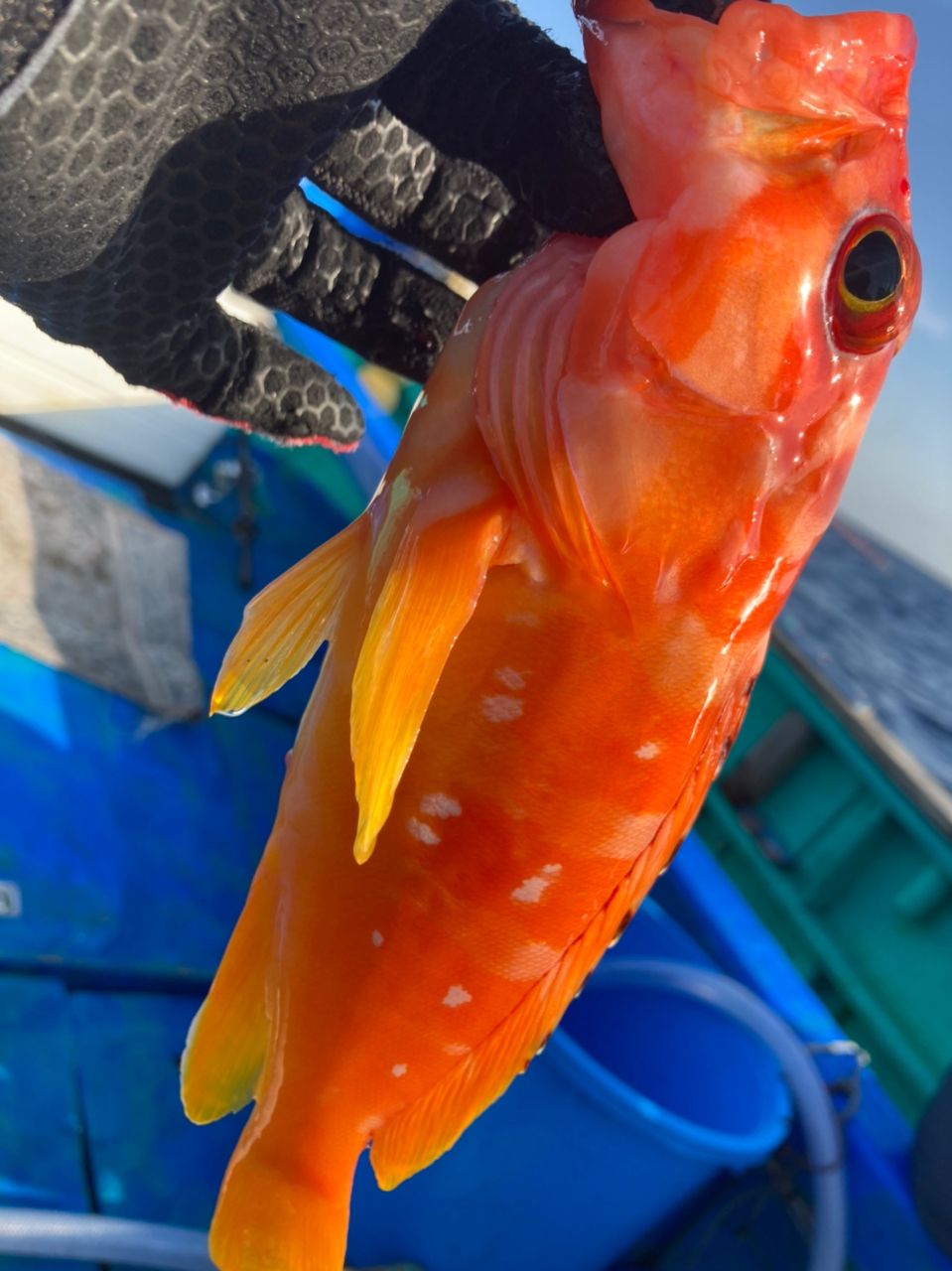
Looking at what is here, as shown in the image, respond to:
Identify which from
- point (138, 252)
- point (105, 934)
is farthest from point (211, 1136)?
point (138, 252)

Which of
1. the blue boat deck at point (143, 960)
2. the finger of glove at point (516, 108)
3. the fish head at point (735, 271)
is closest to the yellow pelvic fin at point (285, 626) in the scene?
the fish head at point (735, 271)

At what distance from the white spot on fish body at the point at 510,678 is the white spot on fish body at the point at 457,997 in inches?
17.0

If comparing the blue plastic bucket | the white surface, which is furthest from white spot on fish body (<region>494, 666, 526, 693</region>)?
the white surface

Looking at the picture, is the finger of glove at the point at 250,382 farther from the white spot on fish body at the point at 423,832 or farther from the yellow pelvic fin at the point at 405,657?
the white spot on fish body at the point at 423,832

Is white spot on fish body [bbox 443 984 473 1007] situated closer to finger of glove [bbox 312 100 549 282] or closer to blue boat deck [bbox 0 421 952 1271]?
finger of glove [bbox 312 100 549 282]

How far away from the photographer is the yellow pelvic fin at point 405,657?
3.61 feet

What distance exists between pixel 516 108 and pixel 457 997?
1.19m

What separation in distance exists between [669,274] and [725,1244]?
307cm

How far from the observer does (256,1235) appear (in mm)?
1533

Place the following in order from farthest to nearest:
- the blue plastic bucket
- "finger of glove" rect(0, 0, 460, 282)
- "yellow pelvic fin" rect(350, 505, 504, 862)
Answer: the blue plastic bucket → "yellow pelvic fin" rect(350, 505, 504, 862) → "finger of glove" rect(0, 0, 460, 282)

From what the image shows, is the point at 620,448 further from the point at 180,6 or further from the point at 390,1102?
the point at 390,1102

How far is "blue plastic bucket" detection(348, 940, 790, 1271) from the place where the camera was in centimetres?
226

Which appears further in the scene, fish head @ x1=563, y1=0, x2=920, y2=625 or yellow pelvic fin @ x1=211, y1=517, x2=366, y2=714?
yellow pelvic fin @ x1=211, y1=517, x2=366, y2=714

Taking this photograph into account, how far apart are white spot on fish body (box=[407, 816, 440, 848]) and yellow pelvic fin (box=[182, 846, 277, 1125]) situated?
1.22 feet
